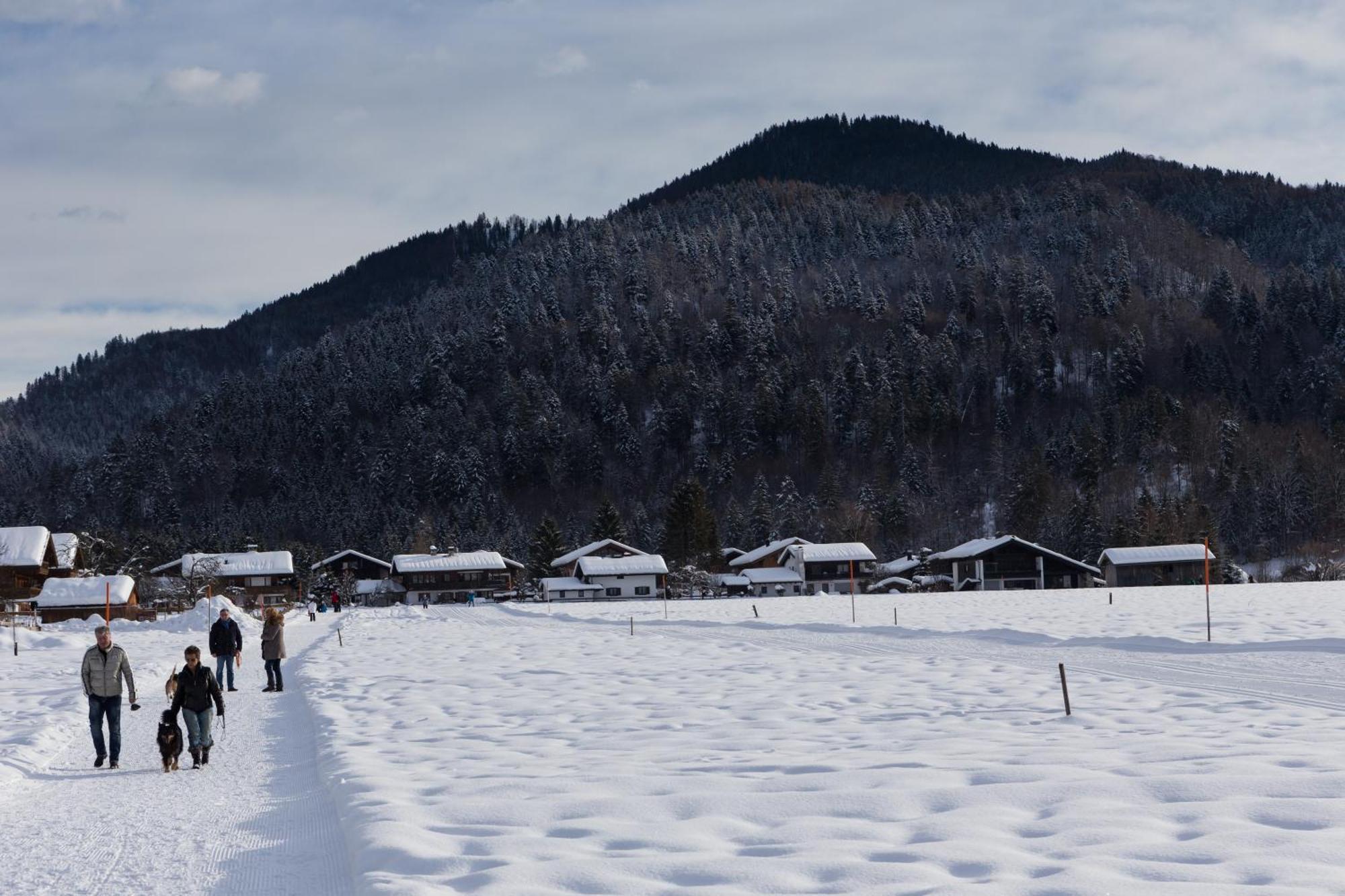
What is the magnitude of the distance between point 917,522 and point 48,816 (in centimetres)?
13426

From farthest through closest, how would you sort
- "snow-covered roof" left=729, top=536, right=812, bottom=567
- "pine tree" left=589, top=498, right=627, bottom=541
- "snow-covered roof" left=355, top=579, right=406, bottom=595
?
1. "pine tree" left=589, top=498, right=627, bottom=541
2. "snow-covered roof" left=729, top=536, right=812, bottom=567
3. "snow-covered roof" left=355, top=579, right=406, bottom=595

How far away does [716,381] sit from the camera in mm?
177625

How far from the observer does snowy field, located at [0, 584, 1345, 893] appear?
7.07 m

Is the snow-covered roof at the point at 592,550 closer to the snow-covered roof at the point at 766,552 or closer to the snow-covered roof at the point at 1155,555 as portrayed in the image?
the snow-covered roof at the point at 766,552

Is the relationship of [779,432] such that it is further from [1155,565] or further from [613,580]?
[1155,565]

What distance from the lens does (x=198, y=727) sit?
12750 millimetres

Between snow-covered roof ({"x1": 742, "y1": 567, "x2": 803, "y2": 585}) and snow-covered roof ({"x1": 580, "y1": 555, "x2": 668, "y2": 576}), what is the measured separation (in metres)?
7.77

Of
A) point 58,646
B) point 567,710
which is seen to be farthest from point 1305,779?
point 58,646

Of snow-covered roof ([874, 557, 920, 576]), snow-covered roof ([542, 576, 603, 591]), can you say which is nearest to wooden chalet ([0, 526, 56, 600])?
snow-covered roof ([542, 576, 603, 591])

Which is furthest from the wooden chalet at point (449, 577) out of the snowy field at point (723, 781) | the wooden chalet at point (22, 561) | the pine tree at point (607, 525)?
the snowy field at point (723, 781)

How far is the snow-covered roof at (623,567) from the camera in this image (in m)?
103

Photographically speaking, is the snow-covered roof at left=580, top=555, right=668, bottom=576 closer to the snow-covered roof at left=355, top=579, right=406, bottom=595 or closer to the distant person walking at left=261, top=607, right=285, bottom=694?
the snow-covered roof at left=355, top=579, right=406, bottom=595

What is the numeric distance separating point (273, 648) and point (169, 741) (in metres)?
8.19

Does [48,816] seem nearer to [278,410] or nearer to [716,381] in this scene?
[716,381]
